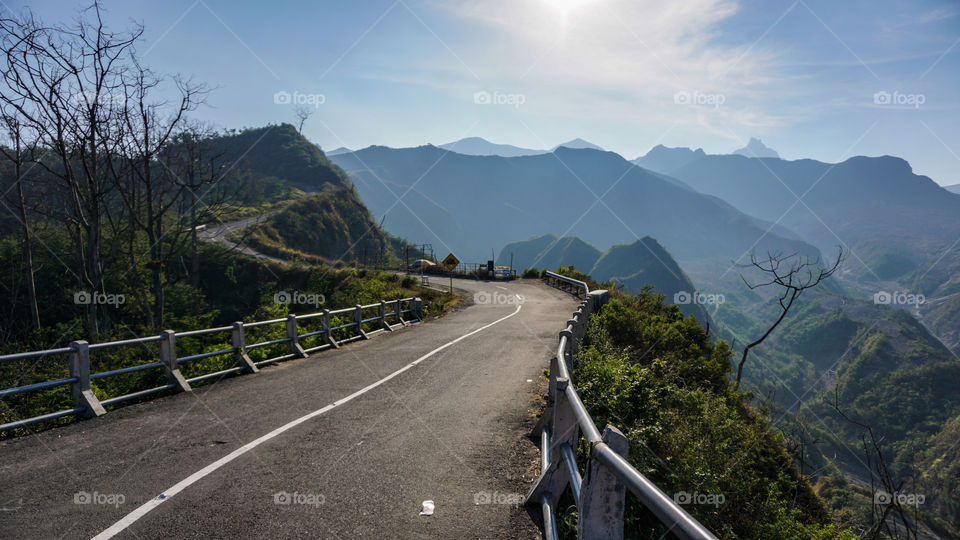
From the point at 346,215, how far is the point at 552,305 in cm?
6798

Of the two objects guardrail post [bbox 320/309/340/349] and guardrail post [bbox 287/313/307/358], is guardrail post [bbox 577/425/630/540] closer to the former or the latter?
guardrail post [bbox 287/313/307/358]

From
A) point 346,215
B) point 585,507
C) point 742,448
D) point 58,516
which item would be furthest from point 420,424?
point 346,215

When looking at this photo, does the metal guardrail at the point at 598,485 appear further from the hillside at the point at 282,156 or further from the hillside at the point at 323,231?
the hillside at the point at 282,156

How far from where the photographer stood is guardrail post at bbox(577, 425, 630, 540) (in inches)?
99.6

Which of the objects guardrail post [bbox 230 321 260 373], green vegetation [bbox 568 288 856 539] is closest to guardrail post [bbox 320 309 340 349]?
guardrail post [bbox 230 321 260 373]

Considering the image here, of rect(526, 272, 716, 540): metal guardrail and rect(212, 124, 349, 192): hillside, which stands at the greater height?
rect(212, 124, 349, 192): hillside

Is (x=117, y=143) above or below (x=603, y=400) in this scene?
above

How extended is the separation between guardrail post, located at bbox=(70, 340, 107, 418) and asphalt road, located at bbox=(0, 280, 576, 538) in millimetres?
330

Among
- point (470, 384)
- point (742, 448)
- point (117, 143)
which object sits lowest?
point (742, 448)

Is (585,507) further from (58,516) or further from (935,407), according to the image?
(935,407)

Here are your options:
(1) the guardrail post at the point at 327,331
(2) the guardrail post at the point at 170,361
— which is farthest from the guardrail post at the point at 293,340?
(2) the guardrail post at the point at 170,361

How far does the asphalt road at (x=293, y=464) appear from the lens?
4156 millimetres

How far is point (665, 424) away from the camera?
7.08 metres

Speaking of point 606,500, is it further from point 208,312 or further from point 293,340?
point 208,312
